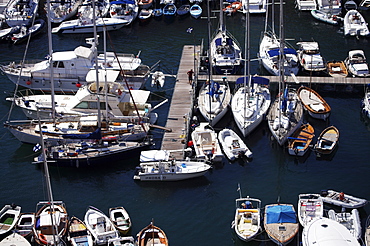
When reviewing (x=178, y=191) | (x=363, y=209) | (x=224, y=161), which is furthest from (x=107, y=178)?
(x=363, y=209)

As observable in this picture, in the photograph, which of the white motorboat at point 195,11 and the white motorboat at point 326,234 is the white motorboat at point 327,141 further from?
the white motorboat at point 195,11

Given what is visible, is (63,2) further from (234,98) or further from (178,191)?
(178,191)

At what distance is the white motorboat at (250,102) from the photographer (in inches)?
2638

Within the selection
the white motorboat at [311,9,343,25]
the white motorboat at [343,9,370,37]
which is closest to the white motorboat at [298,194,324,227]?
the white motorboat at [343,9,370,37]

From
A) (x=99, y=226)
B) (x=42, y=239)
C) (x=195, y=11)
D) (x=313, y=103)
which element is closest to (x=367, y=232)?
(x=99, y=226)

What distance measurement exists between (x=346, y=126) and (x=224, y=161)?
14.4 m

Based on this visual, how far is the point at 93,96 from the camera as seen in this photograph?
6825cm

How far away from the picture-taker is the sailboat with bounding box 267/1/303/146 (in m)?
65.4

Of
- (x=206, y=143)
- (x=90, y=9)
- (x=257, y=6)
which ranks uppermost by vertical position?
(x=90, y=9)

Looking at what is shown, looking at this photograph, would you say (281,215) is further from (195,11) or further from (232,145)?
(195,11)

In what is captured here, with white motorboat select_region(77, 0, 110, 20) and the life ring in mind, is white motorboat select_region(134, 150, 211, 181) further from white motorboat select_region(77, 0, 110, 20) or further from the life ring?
white motorboat select_region(77, 0, 110, 20)

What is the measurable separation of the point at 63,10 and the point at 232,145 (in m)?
42.7

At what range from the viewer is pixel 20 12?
95500mm

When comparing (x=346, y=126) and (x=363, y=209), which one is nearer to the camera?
(x=363, y=209)
